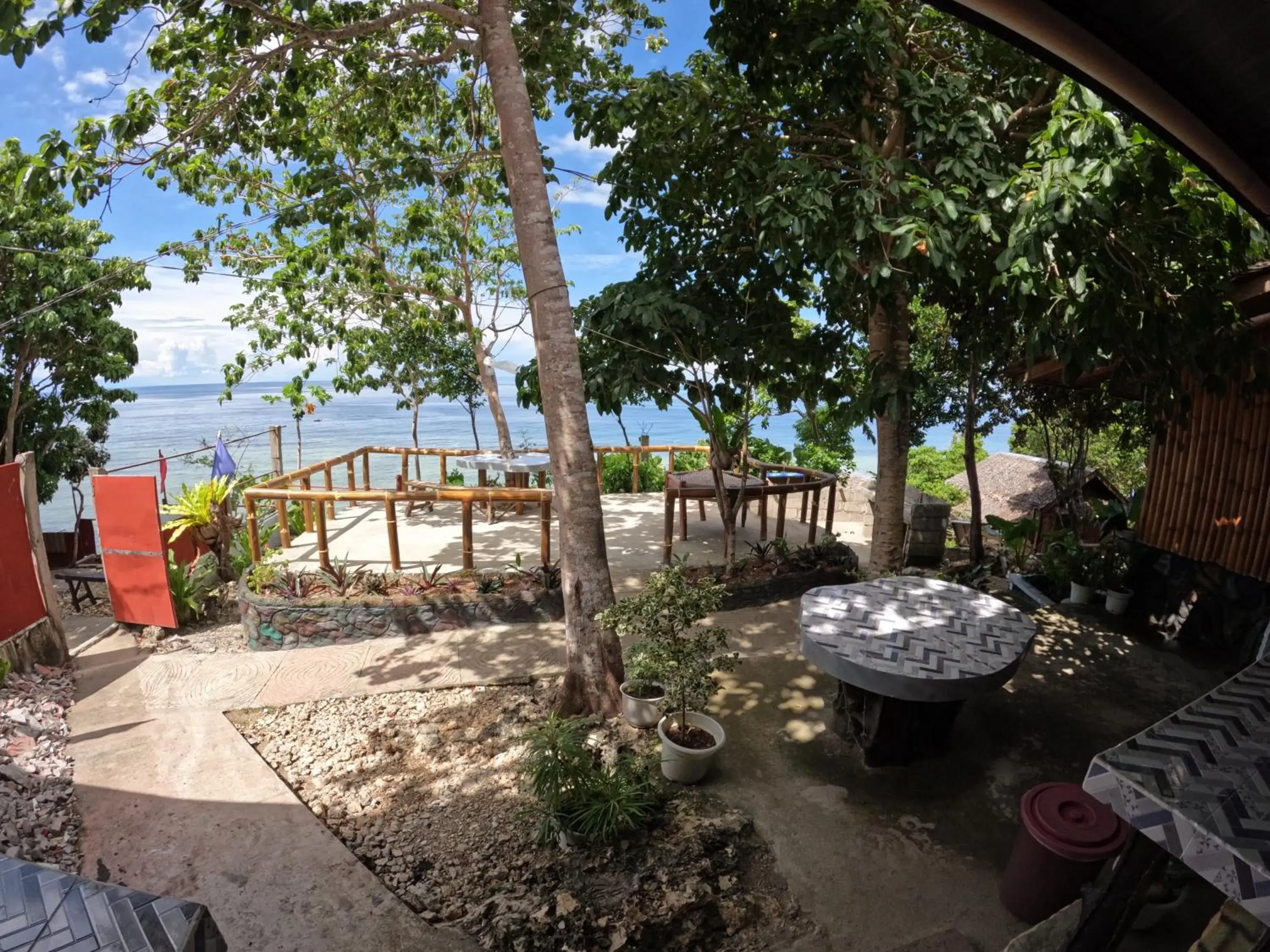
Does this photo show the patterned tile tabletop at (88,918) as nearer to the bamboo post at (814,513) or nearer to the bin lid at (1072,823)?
the bin lid at (1072,823)

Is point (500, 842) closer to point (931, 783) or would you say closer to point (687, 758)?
point (687, 758)

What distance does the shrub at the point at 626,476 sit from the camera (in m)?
12.2

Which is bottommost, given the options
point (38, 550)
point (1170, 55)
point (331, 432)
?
point (331, 432)

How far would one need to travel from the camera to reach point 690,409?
629cm

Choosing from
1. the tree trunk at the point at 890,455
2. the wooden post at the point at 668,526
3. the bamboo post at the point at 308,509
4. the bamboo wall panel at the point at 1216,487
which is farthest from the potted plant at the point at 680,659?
the bamboo post at the point at 308,509

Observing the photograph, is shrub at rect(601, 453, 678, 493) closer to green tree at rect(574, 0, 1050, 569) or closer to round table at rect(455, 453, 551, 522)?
round table at rect(455, 453, 551, 522)

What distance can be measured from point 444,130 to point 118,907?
7206 millimetres

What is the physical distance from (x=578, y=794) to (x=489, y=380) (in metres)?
8.40

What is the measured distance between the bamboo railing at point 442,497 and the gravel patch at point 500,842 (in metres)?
1.96

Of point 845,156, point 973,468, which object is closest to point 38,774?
point 845,156

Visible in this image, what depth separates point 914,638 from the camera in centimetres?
389

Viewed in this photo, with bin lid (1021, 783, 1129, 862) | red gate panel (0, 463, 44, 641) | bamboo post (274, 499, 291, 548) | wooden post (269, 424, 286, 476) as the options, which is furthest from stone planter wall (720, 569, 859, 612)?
wooden post (269, 424, 286, 476)

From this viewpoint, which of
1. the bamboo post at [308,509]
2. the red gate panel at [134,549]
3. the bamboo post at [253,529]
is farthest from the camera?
the bamboo post at [308,509]

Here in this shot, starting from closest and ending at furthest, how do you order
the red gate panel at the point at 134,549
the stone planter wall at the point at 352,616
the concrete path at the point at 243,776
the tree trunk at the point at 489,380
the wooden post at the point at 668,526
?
the concrete path at the point at 243,776
the stone planter wall at the point at 352,616
the red gate panel at the point at 134,549
the wooden post at the point at 668,526
the tree trunk at the point at 489,380
